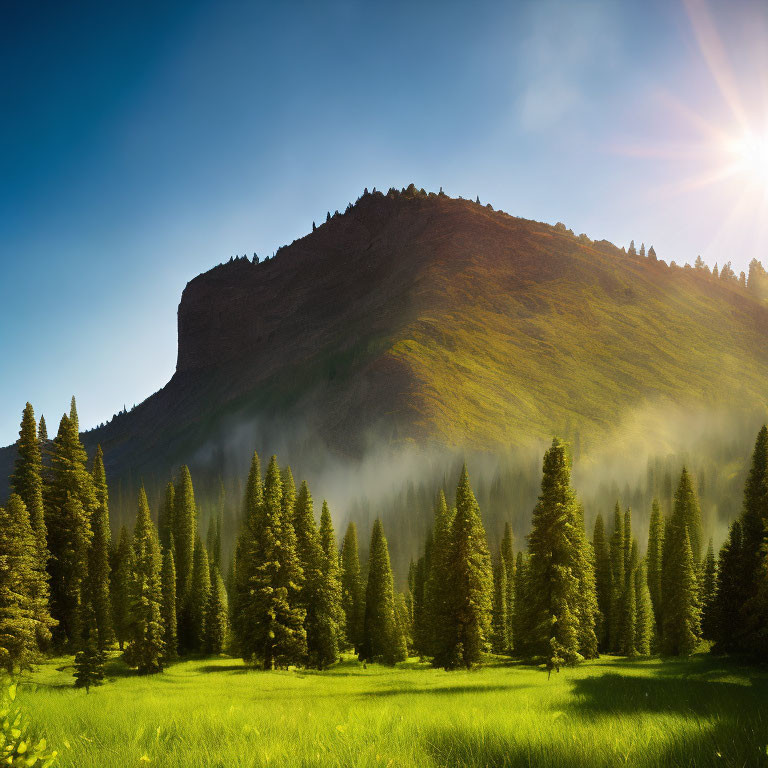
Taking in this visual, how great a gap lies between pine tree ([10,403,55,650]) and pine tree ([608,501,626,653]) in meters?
58.3

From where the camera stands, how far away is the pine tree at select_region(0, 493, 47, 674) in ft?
113

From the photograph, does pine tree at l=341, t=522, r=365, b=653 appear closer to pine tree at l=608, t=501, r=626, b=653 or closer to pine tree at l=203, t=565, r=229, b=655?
pine tree at l=203, t=565, r=229, b=655

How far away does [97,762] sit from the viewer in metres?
6.29

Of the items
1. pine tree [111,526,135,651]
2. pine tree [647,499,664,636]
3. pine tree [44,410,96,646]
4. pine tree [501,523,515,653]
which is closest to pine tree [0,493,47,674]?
pine tree [44,410,96,646]

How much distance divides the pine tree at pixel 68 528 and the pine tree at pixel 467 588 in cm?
3231

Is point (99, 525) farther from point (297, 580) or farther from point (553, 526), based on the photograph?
point (553, 526)

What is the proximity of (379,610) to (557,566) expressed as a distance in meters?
31.9

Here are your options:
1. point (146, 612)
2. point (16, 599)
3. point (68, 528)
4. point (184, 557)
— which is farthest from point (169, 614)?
point (16, 599)

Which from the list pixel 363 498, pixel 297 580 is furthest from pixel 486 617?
pixel 363 498

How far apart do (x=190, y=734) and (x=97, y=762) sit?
172 centimetres

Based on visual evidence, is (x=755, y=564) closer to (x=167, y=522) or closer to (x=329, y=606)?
(x=329, y=606)

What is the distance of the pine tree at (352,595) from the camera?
6519 centimetres

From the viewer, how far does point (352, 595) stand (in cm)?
6844

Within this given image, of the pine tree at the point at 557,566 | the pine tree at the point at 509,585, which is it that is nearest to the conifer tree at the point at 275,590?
the pine tree at the point at 557,566
